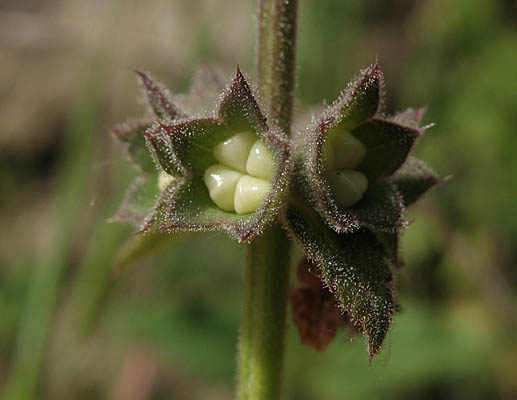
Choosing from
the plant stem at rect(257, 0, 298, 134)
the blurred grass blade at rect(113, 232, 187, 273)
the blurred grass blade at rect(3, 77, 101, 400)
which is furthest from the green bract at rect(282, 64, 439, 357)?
the blurred grass blade at rect(3, 77, 101, 400)

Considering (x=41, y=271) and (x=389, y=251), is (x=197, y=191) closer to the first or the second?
(x=389, y=251)

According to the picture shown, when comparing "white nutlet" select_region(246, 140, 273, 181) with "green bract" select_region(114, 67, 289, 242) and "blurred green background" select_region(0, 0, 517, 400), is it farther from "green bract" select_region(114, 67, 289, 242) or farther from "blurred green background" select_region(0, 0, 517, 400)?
"blurred green background" select_region(0, 0, 517, 400)

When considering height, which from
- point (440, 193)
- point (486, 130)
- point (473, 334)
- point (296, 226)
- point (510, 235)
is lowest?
point (473, 334)

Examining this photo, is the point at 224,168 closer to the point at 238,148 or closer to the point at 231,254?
the point at 238,148

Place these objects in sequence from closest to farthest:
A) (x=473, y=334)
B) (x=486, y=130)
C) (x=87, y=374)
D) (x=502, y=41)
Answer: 1. (x=473, y=334)
2. (x=87, y=374)
3. (x=486, y=130)
4. (x=502, y=41)

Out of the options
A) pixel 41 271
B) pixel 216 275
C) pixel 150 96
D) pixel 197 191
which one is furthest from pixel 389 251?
pixel 216 275

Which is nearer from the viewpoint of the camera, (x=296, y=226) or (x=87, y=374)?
(x=296, y=226)

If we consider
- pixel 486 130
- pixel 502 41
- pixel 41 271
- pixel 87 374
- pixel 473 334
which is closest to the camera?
pixel 41 271
